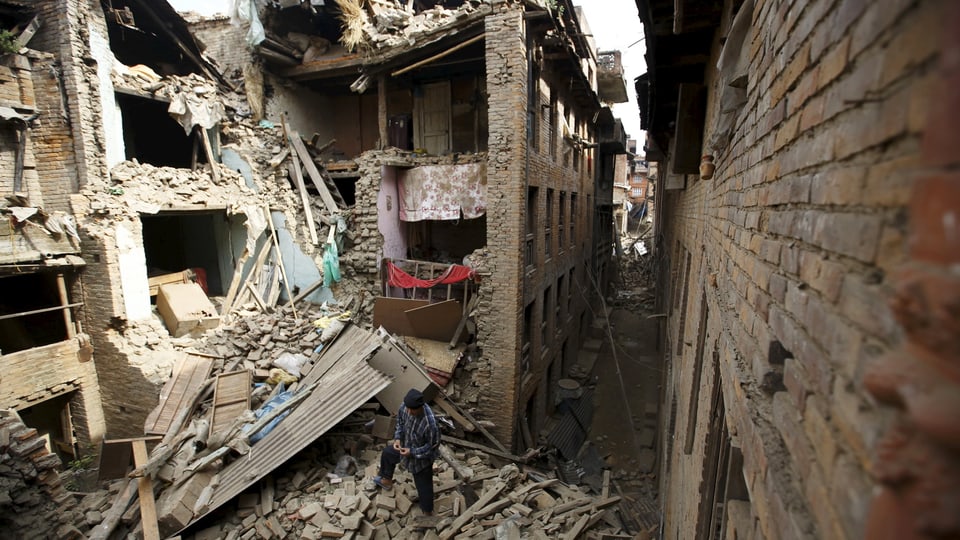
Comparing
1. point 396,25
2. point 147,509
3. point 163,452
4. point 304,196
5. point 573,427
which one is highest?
point 396,25

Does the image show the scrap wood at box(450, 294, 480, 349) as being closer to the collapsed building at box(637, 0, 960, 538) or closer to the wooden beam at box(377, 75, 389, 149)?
the wooden beam at box(377, 75, 389, 149)

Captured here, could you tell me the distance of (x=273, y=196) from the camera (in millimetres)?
11898

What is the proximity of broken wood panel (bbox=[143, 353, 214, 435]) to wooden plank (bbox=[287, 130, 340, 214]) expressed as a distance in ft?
15.8

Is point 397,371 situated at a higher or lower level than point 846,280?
lower

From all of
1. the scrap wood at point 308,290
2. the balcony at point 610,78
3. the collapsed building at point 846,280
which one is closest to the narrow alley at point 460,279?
the collapsed building at point 846,280

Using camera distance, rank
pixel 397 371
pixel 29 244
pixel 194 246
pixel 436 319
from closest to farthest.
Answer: pixel 29 244, pixel 397 371, pixel 436 319, pixel 194 246

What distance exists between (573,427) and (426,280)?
5.79 m

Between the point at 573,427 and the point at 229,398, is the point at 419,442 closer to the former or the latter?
the point at 229,398

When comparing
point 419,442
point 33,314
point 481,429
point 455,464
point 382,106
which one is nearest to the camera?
point 419,442

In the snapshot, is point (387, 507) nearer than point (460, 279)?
Yes

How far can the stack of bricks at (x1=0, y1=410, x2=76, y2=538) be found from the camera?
562cm

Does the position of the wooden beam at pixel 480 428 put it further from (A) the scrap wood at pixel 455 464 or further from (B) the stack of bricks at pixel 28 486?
(B) the stack of bricks at pixel 28 486

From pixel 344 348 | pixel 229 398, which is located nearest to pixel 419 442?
pixel 344 348

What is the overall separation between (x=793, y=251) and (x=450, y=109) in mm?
12303
